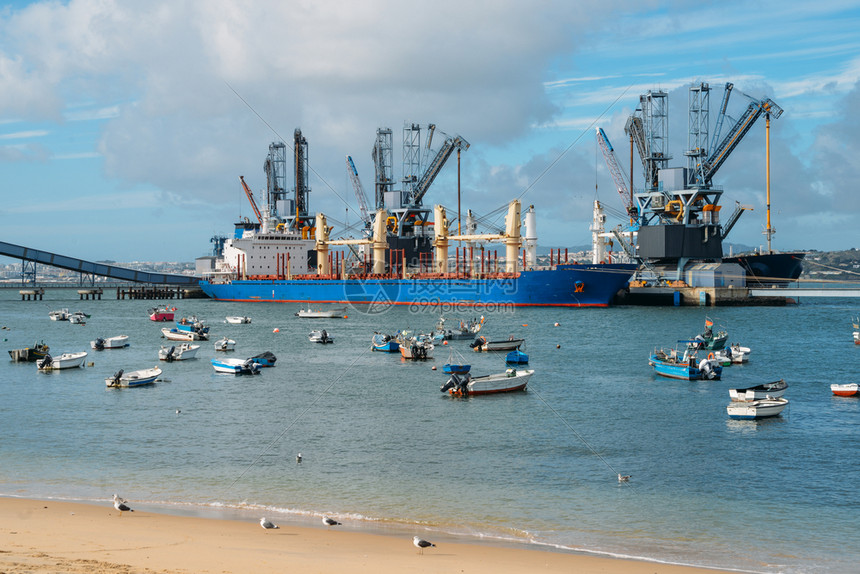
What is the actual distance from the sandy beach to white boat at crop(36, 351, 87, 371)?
1180 inches

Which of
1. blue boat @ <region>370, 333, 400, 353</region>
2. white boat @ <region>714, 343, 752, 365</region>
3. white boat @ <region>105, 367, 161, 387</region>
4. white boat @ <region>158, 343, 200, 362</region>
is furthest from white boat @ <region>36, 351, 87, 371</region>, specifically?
white boat @ <region>714, 343, 752, 365</region>

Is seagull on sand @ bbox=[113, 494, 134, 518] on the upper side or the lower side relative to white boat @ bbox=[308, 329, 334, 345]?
lower

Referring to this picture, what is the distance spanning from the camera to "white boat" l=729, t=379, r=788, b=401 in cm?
3133

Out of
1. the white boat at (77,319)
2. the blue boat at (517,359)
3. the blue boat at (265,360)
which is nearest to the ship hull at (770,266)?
the blue boat at (517,359)

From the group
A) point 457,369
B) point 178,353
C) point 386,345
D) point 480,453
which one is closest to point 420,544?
point 480,453

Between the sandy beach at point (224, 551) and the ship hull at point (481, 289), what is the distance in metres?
75.0

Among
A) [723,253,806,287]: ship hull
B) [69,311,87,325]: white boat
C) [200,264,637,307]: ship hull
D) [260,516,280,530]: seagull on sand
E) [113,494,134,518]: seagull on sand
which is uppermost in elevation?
[723,253,806,287]: ship hull

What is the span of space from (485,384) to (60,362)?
2552cm

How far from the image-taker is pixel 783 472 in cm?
2291

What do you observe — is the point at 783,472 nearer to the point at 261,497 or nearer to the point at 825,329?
the point at 261,497

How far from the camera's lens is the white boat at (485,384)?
36281mm

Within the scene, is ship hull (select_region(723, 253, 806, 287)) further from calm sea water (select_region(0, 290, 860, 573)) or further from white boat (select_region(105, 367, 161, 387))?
white boat (select_region(105, 367, 161, 387))

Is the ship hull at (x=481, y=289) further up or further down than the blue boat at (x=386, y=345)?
further up

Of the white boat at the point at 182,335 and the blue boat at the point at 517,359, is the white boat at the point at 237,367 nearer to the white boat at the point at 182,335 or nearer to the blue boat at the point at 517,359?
the blue boat at the point at 517,359
